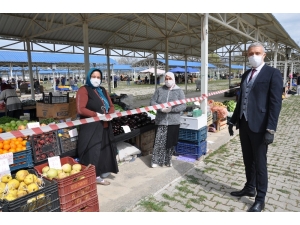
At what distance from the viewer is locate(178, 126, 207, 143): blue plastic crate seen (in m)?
4.86

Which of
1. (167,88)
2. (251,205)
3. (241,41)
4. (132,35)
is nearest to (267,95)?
(251,205)

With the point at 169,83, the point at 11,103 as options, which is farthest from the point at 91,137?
the point at 11,103

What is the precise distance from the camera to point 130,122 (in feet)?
16.8

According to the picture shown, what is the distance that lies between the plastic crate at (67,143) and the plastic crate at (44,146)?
0.21 ft

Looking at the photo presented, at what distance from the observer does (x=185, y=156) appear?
510 centimetres

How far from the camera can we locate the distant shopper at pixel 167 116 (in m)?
4.23

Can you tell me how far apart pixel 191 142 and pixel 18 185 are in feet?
10.7

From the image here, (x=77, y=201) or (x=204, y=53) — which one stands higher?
(x=204, y=53)

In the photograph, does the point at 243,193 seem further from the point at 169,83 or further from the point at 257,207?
the point at 169,83

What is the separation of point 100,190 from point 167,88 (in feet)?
6.77

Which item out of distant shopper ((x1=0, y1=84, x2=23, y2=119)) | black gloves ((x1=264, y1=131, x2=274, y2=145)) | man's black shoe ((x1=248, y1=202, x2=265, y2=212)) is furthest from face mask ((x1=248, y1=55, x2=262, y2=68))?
distant shopper ((x1=0, y1=84, x2=23, y2=119))

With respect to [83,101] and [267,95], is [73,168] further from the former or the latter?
[267,95]

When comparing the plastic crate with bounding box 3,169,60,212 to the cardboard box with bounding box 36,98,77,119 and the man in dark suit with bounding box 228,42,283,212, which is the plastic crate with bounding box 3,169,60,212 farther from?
the cardboard box with bounding box 36,98,77,119

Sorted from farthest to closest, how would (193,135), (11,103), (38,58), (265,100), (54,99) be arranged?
(38,58) < (11,103) < (54,99) < (193,135) < (265,100)
